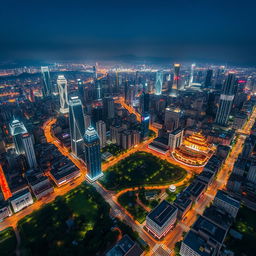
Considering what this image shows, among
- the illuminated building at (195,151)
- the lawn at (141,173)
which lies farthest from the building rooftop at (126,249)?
the illuminated building at (195,151)

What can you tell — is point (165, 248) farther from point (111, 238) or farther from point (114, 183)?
point (114, 183)

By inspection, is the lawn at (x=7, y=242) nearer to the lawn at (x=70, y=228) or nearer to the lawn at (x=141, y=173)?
the lawn at (x=70, y=228)

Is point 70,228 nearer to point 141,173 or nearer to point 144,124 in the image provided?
point 141,173

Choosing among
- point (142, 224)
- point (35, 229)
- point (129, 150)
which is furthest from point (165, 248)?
point (129, 150)

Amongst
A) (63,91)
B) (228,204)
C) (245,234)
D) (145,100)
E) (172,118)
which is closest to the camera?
(245,234)

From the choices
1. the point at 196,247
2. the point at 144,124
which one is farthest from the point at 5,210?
the point at 144,124
